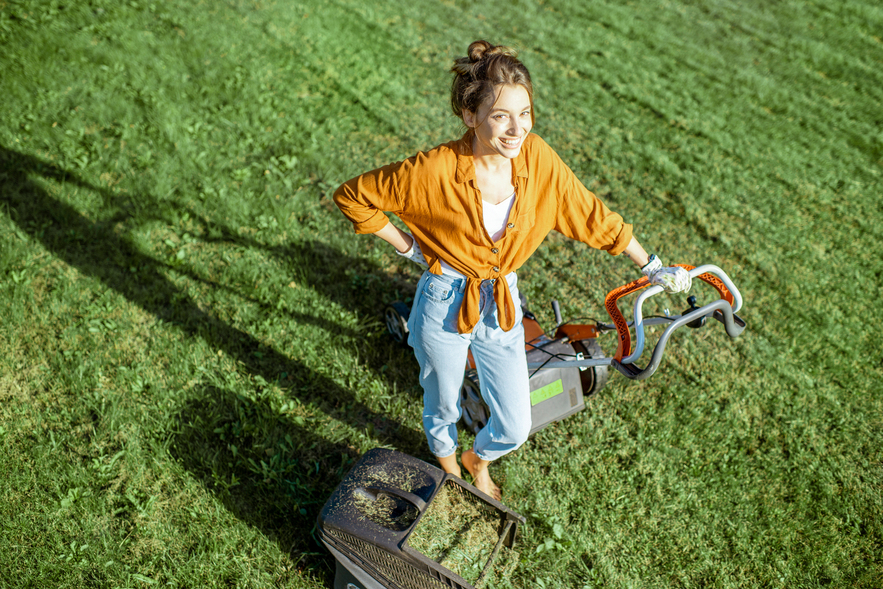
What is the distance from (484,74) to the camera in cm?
224

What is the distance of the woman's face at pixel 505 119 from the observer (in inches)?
87.0

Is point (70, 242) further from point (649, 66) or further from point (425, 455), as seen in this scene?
point (649, 66)

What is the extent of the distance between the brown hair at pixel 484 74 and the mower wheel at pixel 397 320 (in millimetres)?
1850

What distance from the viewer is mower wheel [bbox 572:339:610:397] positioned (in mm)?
Answer: 3445

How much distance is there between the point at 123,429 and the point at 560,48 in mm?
7617

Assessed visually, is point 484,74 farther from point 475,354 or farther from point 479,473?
point 479,473

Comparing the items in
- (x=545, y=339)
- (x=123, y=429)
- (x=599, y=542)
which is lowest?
(x=123, y=429)

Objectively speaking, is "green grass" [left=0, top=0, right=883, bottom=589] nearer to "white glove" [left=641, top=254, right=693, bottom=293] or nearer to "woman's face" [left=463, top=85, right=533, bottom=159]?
"white glove" [left=641, top=254, right=693, bottom=293]

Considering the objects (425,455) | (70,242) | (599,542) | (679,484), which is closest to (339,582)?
(425,455)

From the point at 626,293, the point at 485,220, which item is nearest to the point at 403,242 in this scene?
the point at 485,220

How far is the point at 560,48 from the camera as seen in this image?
821 cm

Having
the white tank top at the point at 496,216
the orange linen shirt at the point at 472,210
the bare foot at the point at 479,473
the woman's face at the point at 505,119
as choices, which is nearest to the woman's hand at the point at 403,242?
the orange linen shirt at the point at 472,210

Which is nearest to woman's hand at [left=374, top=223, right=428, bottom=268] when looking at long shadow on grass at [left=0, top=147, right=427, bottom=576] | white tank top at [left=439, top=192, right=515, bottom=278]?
white tank top at [left=439, top=192, right=515, bottom=278]

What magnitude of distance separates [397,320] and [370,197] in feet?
5.32
